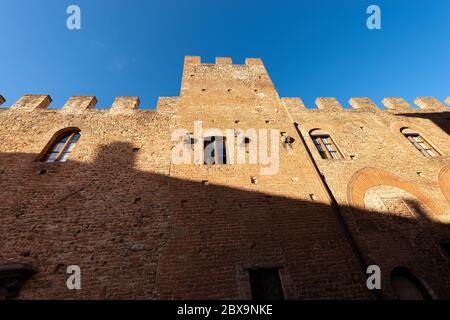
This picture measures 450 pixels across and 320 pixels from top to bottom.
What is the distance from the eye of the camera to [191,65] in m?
9.25

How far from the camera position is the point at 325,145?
712 cm

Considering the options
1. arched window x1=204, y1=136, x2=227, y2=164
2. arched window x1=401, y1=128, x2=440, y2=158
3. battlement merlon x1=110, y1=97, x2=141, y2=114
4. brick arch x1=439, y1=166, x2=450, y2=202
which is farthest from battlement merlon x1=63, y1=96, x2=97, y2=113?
arched window x1=401, y1=128, x2=440, y2=158

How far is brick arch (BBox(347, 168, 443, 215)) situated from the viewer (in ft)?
17.9

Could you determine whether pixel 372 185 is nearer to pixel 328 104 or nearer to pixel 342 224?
pixel 342 224

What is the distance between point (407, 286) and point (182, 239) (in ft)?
15.7

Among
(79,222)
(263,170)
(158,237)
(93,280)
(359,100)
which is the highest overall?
(359,100)

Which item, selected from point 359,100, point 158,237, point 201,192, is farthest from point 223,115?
point 359,100

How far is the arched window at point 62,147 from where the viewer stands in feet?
19.6

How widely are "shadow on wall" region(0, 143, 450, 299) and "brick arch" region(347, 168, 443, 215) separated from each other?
392 millimetres

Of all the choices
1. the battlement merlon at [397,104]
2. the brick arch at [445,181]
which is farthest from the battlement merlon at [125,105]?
the battlement merlon at [397,104]

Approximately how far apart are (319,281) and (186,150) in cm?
443

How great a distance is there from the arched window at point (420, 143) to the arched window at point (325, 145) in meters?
3.23

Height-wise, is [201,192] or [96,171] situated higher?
[96,171]

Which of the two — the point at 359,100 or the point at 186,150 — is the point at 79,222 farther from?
the point at 359,100
